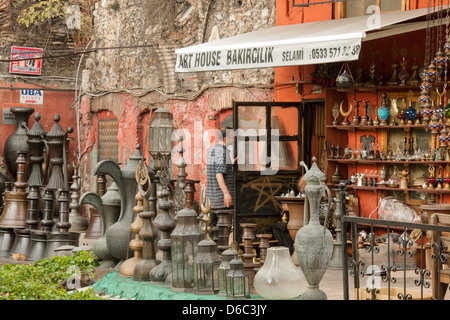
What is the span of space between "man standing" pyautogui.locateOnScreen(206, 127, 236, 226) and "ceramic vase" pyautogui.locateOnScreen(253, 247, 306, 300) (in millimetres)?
3216

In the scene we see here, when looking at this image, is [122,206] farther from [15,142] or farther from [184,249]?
[15,142]

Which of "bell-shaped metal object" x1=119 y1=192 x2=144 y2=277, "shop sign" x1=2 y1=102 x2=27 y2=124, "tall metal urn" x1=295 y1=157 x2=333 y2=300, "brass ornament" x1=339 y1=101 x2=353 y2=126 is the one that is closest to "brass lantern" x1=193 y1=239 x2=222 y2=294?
"tall metal urn" x1=295 y1=157 x2=333 y2=300

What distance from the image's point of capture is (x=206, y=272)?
6492mm

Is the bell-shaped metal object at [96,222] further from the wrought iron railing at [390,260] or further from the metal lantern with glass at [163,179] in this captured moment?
the metal lantern with glass at [163,179]

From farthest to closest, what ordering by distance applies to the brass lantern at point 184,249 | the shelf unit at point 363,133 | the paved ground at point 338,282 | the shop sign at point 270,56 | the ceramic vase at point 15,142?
the ceramic vase at point 15,142, the shelf unit at point 363,133, the shop sign at point 270,56, the paved ground at point 338,282, the brass lantern at point 184,249

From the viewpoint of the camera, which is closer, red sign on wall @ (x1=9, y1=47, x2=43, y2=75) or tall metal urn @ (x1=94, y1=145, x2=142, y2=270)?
tall metal urn @ (x1=94, y1=145, x2=142, y2=270)

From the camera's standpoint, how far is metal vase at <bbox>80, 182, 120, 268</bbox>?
8.23 meters

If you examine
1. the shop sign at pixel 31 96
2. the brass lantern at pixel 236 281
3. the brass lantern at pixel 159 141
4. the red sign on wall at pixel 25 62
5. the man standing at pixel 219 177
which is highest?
the red sign on wall at pixel 25 62

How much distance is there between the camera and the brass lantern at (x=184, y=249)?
6.59 m

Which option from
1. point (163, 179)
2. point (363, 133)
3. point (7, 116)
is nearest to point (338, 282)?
point (163, 179)

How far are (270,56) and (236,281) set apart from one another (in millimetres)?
3421

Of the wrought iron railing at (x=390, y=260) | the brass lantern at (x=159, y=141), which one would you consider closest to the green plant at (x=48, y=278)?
the brass lantern at (x=159, y=141)

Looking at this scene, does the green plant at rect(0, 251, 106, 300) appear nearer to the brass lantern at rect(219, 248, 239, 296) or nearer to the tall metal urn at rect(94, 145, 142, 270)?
the tall metal urn at rect(94, 145, 142, 270)
